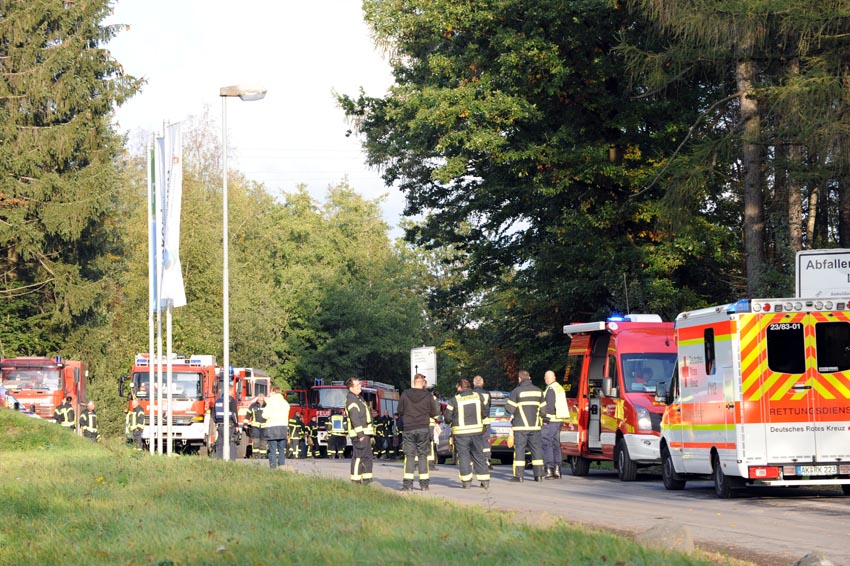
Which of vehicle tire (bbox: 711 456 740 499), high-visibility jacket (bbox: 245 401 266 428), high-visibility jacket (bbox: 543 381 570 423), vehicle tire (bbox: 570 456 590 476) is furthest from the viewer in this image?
high-visibility jacket (bbox: 245 401 266 428)

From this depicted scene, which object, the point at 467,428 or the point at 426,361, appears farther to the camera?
the point at 426,361

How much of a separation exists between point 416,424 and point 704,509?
5697 millimetres

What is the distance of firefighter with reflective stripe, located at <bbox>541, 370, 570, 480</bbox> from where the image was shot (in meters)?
25.3

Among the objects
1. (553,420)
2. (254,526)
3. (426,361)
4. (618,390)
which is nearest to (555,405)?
(553,420)

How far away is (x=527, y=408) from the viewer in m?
23.7

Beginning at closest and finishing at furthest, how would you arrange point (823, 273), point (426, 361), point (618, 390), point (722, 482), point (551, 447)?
point (722, 482) → point (823, 273) → point (618, 390) → point (551, 447) → point (426, 361)

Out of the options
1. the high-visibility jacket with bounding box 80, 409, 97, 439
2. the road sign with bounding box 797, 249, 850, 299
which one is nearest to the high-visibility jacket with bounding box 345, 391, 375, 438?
the road sign with bounding box 797, 249, 850, 299

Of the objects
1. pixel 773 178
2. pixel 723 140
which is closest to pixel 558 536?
pixel 723 140

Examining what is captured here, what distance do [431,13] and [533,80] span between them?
3321 mm

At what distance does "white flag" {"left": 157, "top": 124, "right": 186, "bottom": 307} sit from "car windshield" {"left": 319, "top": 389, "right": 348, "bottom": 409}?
20160 millimetres

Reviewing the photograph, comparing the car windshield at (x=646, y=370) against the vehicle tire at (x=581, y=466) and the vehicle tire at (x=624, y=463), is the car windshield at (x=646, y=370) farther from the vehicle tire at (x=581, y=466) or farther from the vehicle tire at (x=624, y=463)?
the vehicle tire at (x=581, y=466)

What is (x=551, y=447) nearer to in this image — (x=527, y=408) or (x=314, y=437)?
(x=527, y=408)

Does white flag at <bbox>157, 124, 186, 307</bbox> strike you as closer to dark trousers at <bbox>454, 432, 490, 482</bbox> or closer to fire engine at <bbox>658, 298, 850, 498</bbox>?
dark trousers at <bbox>454, 432, 490, 482</bbox>

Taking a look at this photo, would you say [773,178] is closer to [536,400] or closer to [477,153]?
[477,153]
